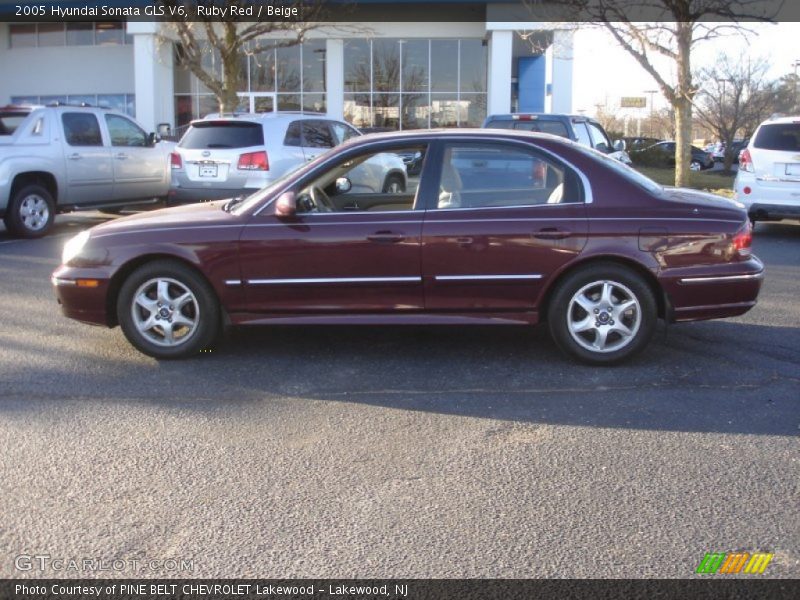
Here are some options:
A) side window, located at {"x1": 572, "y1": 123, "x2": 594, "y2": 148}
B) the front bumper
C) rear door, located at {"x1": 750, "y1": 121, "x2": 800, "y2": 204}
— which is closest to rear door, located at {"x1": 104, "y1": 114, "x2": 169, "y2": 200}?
side window, located at {"x1": 572, "y1": 123, "x2": 594, "y2": 148}

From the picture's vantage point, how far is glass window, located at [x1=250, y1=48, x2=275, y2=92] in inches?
1270

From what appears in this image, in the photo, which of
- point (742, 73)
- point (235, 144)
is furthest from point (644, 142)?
point (235, 144)

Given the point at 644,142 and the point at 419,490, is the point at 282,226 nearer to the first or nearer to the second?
the point at 419,490

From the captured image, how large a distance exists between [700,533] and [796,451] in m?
1.23

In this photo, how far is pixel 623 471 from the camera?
429cm

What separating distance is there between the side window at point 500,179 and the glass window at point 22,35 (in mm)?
33589

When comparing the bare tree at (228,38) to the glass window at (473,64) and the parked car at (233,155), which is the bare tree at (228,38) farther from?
the glass window at (473,64)

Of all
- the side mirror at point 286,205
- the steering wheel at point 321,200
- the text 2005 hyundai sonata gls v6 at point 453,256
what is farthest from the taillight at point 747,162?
the side mirror at point 286,205

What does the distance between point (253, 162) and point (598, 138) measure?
19.3ft

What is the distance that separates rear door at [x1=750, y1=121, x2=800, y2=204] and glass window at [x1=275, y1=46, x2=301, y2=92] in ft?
73.7

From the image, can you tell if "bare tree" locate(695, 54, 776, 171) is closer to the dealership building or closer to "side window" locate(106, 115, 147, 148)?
the dealership building

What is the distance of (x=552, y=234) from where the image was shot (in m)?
5.88

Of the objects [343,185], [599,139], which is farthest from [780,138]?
[343,185]

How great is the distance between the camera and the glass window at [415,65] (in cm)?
3162
